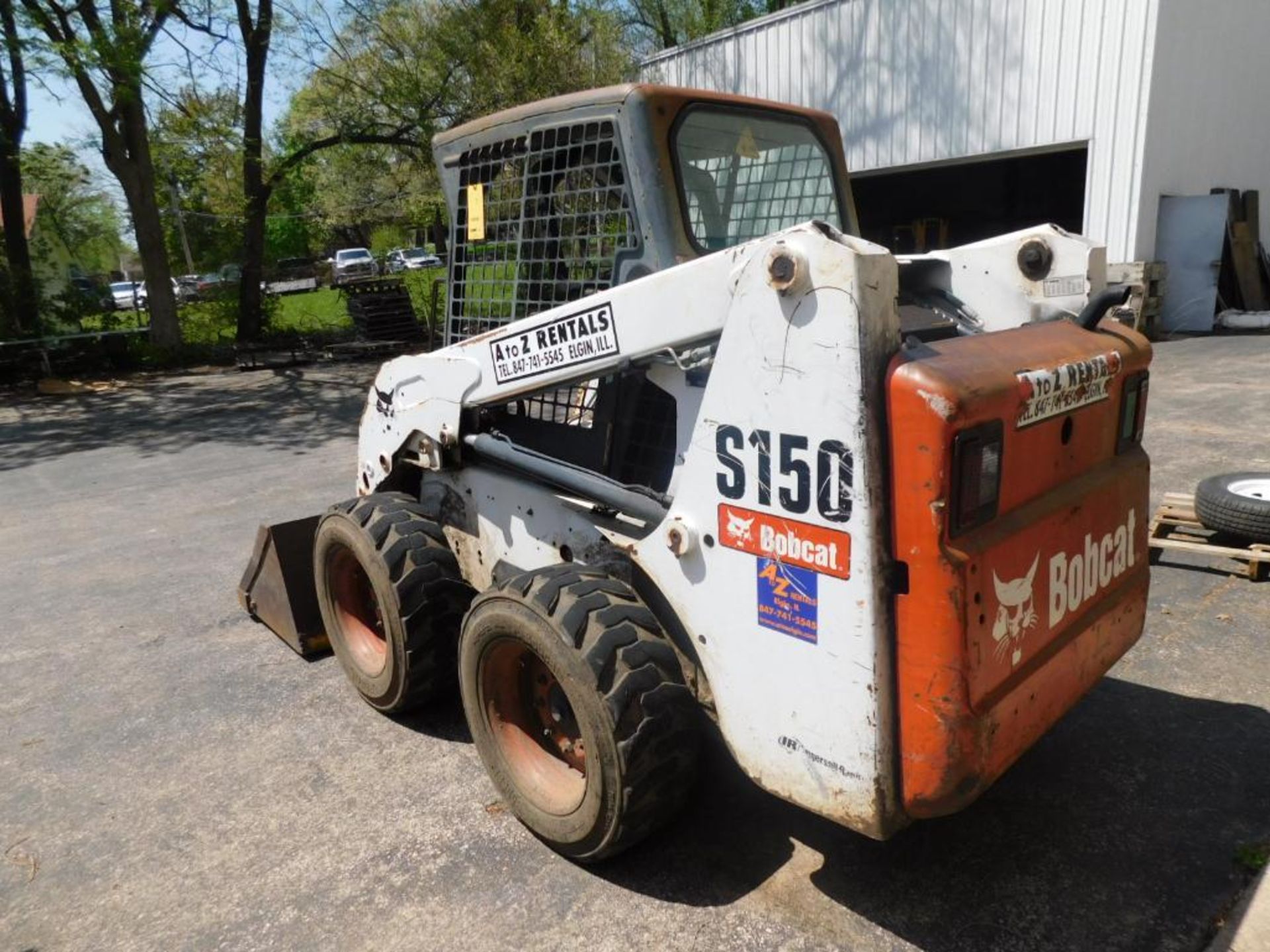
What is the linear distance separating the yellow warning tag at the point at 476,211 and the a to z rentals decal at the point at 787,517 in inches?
64.4

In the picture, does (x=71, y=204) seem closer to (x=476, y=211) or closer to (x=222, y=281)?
(x=222, y=281)

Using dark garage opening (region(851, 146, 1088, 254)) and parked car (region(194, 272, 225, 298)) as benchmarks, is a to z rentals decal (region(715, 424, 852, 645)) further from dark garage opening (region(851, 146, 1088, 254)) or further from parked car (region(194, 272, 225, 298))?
parked car (region(194, 272, 225, 298))

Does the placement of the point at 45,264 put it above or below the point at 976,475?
above

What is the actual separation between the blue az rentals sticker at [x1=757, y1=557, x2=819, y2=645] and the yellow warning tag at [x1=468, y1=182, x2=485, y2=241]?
74.4 inches

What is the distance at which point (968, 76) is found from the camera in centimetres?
1321

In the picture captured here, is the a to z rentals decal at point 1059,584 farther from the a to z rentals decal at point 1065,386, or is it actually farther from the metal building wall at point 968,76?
the metal building wall at point 968,76

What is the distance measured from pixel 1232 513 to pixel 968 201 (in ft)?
51.2

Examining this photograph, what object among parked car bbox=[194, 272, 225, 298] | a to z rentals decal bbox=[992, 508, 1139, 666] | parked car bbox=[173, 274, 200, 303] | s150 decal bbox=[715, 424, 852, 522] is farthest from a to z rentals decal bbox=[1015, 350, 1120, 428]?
parked car bbox=[173, 274, 200, 303]

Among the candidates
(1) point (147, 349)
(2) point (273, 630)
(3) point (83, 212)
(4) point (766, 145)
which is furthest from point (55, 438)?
(3) point (83, 212)

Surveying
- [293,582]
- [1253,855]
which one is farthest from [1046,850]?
[293,582]

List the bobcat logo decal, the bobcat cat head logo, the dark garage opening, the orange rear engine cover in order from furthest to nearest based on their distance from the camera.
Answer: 1. the dark garage opening
2. the bobcat cat head logo
3. the bobcat logo decal
4. the orange rear engine cover

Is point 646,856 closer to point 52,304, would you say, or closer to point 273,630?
point 273,630

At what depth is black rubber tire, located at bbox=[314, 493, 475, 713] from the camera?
3.35m

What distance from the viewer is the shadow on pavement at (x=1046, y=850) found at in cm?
240
